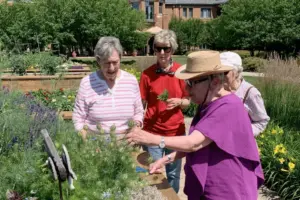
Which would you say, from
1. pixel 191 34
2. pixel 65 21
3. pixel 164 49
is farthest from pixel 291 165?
pixel 191 34

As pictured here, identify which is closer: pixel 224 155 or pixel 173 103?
pixel 224 155

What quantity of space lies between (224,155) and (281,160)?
3.23m

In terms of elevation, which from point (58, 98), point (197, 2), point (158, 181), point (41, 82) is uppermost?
point (197, 2)

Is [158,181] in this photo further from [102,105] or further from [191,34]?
[191,34]

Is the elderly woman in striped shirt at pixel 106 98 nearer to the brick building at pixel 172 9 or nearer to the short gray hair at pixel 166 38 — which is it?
the short gray hair at pixel 166 38

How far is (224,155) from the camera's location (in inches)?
85.4

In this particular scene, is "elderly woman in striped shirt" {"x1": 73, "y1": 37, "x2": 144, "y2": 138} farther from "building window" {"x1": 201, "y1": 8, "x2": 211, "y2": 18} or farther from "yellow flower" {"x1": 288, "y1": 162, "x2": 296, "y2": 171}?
"building window" {"x1": 201, "y1": 8, "x2": 211, "y2": 18}

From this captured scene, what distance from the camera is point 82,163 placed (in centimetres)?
213

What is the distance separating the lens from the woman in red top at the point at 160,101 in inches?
147

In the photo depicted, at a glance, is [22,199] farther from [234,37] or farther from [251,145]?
[234,37]

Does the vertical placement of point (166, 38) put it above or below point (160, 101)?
above

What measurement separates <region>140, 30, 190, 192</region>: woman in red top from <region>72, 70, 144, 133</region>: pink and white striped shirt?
60 cm

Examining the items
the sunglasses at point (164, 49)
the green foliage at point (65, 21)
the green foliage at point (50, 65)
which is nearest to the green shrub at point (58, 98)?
the green foliage at point (50, 65)

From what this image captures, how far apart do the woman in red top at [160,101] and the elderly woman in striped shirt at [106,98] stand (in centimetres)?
59
